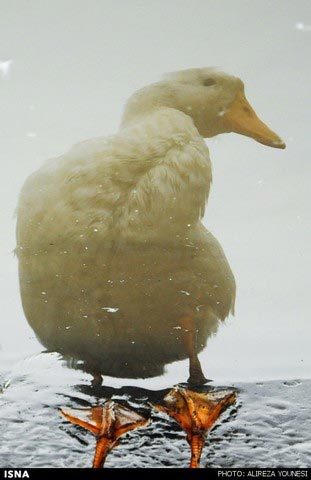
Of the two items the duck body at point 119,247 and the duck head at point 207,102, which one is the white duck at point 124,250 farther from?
the duck head at point 207,102

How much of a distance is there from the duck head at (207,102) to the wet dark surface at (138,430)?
1.19 m

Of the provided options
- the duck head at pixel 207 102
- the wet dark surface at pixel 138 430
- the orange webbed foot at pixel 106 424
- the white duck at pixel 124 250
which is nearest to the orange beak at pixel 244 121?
the duck head at pixel 207 102

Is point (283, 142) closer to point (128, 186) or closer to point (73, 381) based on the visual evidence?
point (128, 186)

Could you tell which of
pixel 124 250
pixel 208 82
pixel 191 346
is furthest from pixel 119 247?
pixel 208 82

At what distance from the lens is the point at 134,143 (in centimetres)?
218

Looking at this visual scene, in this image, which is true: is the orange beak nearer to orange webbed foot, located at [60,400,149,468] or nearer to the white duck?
the white duck

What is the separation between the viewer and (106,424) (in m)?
1.41

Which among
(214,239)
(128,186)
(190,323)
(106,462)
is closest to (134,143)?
(128,186)

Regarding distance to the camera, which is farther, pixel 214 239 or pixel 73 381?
pixel 214 239

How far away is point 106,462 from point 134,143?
4.06 feet

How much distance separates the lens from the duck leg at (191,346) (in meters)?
2.25

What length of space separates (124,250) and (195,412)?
2.41 ft

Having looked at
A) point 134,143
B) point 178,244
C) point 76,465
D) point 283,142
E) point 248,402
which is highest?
point 283,142

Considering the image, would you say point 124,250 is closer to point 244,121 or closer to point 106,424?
point 106,424
